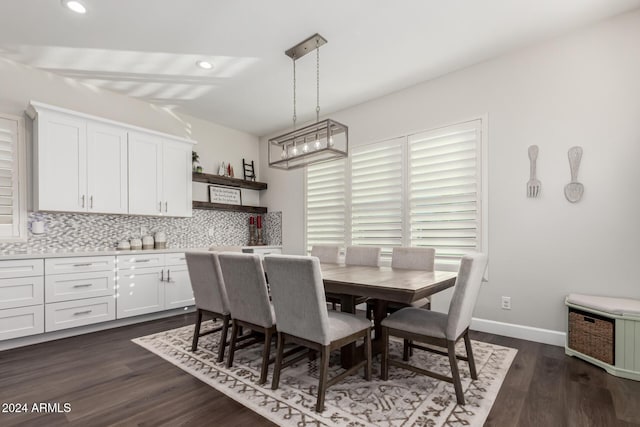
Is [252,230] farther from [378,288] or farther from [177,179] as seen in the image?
[378,288]

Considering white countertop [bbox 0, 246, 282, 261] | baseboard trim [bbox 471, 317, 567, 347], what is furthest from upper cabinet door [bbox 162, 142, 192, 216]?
baseboard trim [bbox 471, 317, 567, 347]

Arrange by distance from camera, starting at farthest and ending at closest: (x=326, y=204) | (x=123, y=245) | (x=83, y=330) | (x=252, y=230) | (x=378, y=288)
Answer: (x=252, y=230) → (x=326, y=204) → (x=123, y=245) → (x=83, y=330) → (x=378, y=288)

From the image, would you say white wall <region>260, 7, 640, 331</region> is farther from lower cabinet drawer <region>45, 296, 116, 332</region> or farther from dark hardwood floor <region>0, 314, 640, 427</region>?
lower cabinet drawer <region>45, 296, 116, 332</region>

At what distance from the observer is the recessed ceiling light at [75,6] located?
246 centimetres

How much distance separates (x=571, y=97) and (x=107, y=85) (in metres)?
4.96

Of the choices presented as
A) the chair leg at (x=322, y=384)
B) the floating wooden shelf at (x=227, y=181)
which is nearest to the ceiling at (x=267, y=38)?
the floating wooden shelf at (x=227, y=181)

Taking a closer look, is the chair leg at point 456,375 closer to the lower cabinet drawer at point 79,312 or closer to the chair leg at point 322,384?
the chair leg at point 322,384

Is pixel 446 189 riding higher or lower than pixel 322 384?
higher

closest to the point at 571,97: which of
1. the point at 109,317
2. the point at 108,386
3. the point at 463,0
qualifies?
the point at 463,0

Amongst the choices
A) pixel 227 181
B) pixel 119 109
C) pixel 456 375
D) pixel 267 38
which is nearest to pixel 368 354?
pixel 456 375

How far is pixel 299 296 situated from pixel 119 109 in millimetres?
→ 3734

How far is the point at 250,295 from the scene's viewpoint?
2.29m

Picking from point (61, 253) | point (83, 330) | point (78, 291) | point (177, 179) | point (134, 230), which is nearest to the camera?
point (61, 253)

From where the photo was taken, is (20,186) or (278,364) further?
(20,186)
